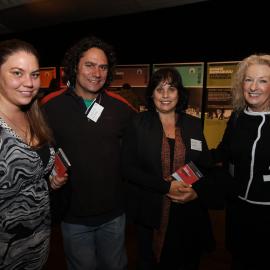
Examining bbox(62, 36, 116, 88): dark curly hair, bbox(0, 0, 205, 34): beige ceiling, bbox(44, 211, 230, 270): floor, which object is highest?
bbox(0, 0, 205, 34): beige ceiling

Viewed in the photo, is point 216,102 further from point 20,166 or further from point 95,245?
point 20,166

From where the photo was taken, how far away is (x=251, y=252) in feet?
6.92

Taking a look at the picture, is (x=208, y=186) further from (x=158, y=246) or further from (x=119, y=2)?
(x=119, y=2)

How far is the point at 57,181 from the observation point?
1.72m

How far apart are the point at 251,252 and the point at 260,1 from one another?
4.39 meters

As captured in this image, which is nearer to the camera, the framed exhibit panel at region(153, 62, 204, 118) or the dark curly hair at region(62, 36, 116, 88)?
the dark curly hair at region(62, 36, 116, 88)

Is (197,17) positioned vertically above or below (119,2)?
below

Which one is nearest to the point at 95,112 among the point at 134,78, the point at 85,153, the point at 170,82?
the point at 85,153

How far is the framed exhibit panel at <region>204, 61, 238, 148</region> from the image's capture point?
6.10m

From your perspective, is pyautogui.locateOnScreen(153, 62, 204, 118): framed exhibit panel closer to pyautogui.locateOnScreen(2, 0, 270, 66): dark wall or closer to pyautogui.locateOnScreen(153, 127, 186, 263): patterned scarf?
pyautogui.locateOnScreen(2, 0, 270, 66): dark wall

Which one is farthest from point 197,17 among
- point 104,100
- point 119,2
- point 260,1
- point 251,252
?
point 251,252

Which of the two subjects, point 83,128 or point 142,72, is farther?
point 142,72

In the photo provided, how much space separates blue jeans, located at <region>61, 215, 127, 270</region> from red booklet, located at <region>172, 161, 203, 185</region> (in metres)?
0.58

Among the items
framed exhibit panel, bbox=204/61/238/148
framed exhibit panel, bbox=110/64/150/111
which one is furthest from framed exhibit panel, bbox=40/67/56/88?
framed exhibit panel, bbox=204/61/238/148
